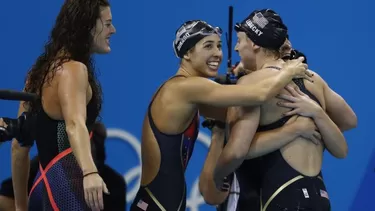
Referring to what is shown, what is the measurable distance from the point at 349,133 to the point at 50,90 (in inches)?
103

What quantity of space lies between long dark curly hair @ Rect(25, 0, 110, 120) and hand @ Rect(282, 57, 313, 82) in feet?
2.86

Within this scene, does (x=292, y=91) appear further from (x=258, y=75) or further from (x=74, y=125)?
(x=74, y=125)

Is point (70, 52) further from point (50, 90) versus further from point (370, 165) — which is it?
point (370, 165)

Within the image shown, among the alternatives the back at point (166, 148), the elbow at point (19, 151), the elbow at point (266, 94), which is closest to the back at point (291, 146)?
the elbow at point (266, 94)

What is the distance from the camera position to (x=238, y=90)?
319 cm

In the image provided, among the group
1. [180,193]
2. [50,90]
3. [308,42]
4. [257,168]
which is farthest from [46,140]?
[308,42]

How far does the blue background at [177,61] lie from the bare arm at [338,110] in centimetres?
149

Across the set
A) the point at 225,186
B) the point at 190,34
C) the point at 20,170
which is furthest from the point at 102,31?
the point at 225,186

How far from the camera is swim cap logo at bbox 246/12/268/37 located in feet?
10.9

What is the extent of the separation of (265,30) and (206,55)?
33cm

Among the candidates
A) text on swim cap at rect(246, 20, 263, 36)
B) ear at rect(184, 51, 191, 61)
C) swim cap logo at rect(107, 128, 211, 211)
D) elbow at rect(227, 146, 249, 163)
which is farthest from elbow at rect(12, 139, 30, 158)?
swim cap logo at rect(107, 128, 211, 211)

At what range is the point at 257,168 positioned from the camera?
3344 millimetres

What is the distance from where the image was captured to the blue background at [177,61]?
4961 millimetres

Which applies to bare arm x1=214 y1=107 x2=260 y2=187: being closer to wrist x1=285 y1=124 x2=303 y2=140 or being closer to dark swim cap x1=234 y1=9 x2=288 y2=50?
wrist x1=285 y1=124 x2=303 y2=140
